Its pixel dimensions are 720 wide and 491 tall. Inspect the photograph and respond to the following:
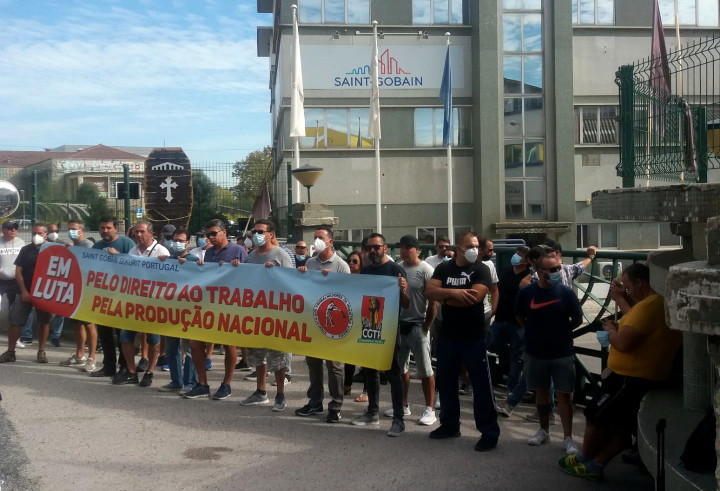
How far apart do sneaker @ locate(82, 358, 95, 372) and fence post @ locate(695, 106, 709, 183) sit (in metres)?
8.15

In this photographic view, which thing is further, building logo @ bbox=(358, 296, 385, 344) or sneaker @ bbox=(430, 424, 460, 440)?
building logo @ bbox=(358, 296, 385, 344)

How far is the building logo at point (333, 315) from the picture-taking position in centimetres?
838

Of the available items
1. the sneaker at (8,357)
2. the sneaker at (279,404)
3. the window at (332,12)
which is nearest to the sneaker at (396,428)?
the sneaker at (279,404)

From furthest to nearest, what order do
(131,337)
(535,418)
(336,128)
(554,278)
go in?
1. (336,128)
2. (131,337)
3. (535,418)
4. (554,278)

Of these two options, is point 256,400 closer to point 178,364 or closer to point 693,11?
point 178,364

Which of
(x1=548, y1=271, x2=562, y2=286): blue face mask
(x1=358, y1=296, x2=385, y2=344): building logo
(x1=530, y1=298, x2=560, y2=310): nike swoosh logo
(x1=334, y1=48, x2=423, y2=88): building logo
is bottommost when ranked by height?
(x1=358, y1=296, x2=385, y2=344): building logo

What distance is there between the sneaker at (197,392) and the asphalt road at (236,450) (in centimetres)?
13

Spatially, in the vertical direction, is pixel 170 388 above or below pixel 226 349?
below

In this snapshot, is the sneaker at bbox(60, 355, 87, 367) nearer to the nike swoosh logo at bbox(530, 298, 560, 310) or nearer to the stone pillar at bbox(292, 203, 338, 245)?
the stone pillar at bbox(292, 203, 338, 245)

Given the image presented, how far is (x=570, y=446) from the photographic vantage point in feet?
22.5

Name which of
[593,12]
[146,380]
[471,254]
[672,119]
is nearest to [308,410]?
[146,380]

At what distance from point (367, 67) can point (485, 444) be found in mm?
25429

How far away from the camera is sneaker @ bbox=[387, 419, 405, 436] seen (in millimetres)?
7730

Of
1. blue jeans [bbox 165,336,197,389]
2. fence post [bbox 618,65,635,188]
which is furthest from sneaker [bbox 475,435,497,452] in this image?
blue jeans [bbox 165,336,197,389]
